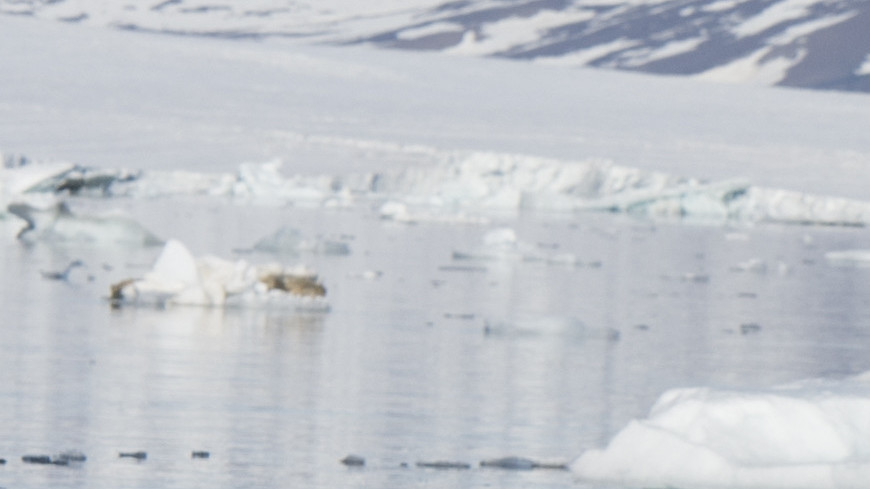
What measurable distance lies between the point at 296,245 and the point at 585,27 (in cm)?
8822

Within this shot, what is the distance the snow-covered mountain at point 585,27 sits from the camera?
85.4 m

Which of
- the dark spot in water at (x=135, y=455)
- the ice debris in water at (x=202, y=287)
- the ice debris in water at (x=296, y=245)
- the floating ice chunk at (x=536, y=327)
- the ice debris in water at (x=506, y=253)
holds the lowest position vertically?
the ice debris in water at (x=506, y=253)

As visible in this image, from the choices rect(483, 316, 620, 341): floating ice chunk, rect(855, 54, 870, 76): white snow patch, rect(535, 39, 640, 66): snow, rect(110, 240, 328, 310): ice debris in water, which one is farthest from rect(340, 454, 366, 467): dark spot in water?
rect(535, 39, 640, 66): snow

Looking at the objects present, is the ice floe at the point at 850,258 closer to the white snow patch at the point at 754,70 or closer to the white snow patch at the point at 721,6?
the white snow patch at the point at 754,70

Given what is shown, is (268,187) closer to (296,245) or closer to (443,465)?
(296,245)

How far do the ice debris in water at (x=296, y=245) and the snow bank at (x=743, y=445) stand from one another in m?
10.1

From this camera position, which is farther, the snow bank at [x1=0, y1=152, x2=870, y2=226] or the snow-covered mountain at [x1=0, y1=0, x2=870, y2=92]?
the snow-covered mountain at [x1=0, y1=0, x2=870, y2=92]

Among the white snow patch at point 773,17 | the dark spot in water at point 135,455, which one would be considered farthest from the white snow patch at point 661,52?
the dark spot in water at point 135,455

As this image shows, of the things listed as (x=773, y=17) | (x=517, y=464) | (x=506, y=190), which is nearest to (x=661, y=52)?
(x=773, y=17)

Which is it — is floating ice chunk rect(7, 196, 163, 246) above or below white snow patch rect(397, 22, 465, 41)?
below

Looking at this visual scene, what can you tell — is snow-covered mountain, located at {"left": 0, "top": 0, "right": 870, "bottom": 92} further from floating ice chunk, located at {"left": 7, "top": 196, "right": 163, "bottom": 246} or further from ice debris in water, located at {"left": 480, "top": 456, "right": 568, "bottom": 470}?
ice debris in water, located at {"left": 480, "top": 456, "right": 568, "bottom": 470}

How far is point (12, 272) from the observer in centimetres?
1161

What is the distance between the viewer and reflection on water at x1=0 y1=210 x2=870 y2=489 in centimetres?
509

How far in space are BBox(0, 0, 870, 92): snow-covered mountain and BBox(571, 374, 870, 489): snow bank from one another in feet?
245
